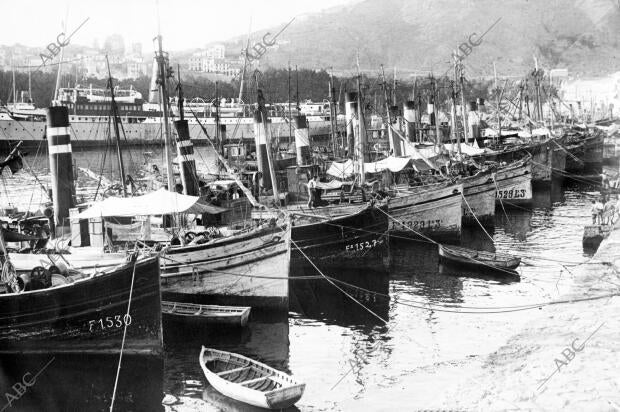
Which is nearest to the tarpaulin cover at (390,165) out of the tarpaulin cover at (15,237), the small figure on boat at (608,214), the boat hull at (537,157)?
the small figure on boat at (608,214)

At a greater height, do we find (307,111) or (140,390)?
(307,111)

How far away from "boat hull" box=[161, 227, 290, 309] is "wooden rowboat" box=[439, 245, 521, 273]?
378 inches

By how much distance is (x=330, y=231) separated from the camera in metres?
29.7

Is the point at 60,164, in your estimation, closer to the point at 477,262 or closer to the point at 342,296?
the point at 342,296

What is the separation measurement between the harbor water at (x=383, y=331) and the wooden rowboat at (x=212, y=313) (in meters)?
0.27

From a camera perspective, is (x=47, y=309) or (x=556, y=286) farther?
(x=556, y=286)

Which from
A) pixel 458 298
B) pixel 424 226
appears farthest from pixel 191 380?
pixel 424 226

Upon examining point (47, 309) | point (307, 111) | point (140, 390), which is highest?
point (307, 111)

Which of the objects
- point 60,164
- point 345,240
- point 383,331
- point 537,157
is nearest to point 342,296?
point 345,240

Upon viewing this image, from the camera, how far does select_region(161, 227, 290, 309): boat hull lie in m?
23.3

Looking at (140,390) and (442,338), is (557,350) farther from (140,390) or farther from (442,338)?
(140,390)

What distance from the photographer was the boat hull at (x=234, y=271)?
23.3 metres

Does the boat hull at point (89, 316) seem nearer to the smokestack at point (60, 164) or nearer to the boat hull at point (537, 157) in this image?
the smokestack at point (60, 164)

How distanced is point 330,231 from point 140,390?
1291cm
